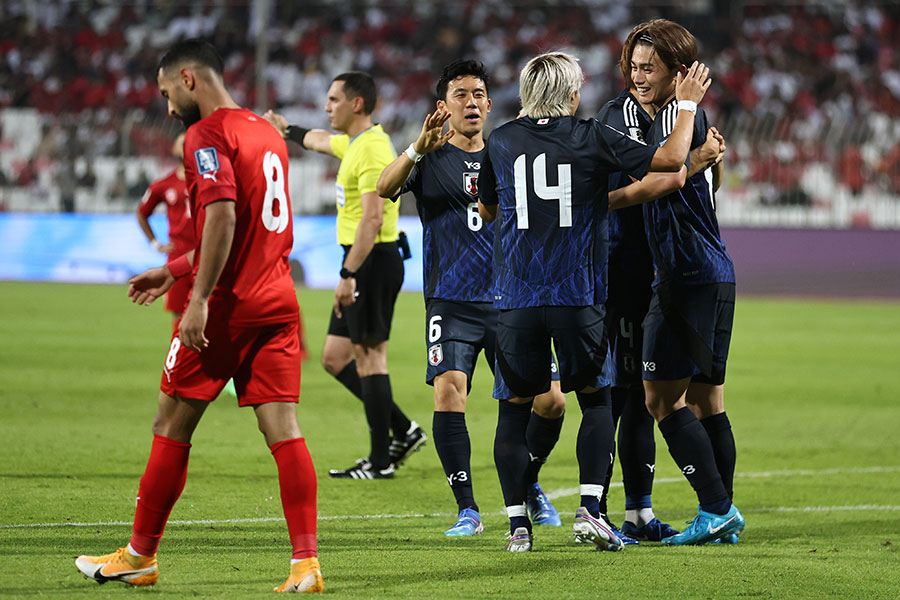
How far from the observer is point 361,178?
24.8 feet

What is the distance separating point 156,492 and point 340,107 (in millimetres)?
3803

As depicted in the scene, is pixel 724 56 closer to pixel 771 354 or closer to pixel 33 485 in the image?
pixel 771 354

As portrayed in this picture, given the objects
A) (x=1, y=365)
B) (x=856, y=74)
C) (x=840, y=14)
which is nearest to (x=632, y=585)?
(x=1, y=365)

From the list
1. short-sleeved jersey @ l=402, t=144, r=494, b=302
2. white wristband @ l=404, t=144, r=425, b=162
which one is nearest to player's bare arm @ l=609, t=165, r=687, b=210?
white wristband @ l=404, t=144, r=425, b=162

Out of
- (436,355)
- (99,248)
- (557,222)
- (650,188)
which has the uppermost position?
(650,188)

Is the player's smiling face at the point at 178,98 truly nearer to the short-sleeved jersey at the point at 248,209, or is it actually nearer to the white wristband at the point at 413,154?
the short-sleeved jersey at the point at 248,209

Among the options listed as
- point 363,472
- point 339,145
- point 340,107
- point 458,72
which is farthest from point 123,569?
point 339,145

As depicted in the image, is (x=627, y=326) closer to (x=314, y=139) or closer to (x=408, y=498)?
(x=408, y=498)

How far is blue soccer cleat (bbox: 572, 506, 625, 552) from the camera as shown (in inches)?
212

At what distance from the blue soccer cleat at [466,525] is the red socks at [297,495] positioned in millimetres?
1454

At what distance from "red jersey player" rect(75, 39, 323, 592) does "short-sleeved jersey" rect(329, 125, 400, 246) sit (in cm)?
291

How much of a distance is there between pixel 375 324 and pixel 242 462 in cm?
124

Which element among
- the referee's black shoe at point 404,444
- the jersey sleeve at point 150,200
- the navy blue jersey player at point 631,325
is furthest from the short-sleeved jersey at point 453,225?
the jersey sleeve at point 150,200

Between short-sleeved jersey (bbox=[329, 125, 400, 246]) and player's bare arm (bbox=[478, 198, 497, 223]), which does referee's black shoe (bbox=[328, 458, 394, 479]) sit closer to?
short-sleeved jersey (bbox=[329, 125, 400, 246])
